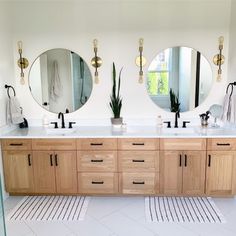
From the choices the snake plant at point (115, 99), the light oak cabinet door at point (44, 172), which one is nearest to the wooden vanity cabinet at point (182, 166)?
the snake plant at point (115, 99)

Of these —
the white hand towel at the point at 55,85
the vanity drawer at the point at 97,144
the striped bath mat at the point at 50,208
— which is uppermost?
the white hand towel at the point at 55,85

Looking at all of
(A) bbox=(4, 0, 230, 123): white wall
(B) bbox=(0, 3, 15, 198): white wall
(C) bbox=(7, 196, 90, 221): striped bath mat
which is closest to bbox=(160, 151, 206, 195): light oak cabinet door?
(A) bbox=(4, 0, 230, 123): white wall

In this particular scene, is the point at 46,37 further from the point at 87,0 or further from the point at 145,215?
the point at 145,215

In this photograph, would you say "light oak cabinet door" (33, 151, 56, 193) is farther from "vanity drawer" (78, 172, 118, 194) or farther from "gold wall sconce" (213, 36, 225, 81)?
"gold wall sconce" (213, 36, 225, 81)

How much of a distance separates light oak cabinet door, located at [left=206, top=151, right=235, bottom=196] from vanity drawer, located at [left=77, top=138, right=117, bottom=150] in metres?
1.13

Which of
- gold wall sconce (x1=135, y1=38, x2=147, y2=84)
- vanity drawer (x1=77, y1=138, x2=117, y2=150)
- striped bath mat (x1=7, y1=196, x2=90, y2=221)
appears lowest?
striped bath mat (x1=7, y1=196, x2=90, y2=221)

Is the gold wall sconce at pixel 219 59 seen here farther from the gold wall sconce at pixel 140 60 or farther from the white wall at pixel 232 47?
the gold wall sconce at pixel 140 60

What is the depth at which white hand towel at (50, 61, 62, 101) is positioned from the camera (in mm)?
3357

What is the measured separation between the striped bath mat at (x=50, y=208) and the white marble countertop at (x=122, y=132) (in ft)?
2.63

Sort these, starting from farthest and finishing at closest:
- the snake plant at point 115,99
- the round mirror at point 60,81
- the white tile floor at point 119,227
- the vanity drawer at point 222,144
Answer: the round mirror at point 60,81 < the snake plant at point 115,99 < the vanity drawer at point 222,144 < the white tile floor at point 119,227

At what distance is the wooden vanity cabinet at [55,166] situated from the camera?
2920 millimetres

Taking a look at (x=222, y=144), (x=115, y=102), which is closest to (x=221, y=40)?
(x=222, y=144)

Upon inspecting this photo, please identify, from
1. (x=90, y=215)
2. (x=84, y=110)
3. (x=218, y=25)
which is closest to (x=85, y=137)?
(x=84, y=110)

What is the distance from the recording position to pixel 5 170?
2.99m
